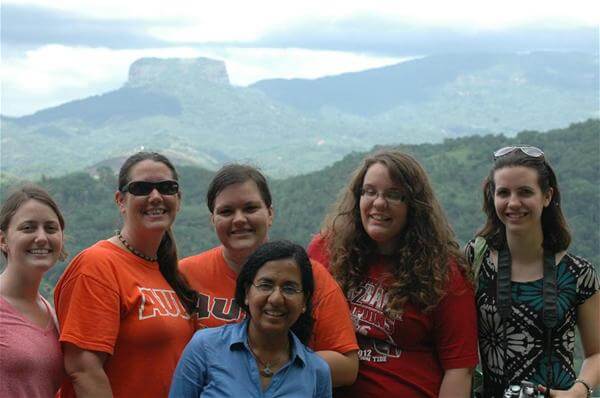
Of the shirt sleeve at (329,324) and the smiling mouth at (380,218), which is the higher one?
the smiling mouth at (380,218)

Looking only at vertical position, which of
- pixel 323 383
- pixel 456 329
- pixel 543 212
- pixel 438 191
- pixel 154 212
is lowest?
pixel 438 191

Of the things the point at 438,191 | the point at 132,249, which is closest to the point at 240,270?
the point at 132,249

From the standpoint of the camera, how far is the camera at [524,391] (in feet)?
12.5

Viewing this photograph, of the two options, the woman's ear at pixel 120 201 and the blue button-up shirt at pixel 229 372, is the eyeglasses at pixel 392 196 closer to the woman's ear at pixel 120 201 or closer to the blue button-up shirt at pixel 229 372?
the blue button-up shirt at pixel 229 372

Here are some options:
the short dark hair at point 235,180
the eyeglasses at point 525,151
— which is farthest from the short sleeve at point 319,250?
the eyeglasses at point 525,151

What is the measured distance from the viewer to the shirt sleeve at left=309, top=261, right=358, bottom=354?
3705mm

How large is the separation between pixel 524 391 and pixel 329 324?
0.92 metres

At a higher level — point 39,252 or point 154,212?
point 154,212

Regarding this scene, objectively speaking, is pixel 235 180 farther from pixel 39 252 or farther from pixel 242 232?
pixel 39 252

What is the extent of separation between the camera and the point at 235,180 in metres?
3.82

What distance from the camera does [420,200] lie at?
13.1 ft

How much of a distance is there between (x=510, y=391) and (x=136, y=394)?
1640 millimetres

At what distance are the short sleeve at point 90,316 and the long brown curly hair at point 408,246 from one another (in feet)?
3.60

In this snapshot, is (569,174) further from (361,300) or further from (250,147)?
(250,147)
